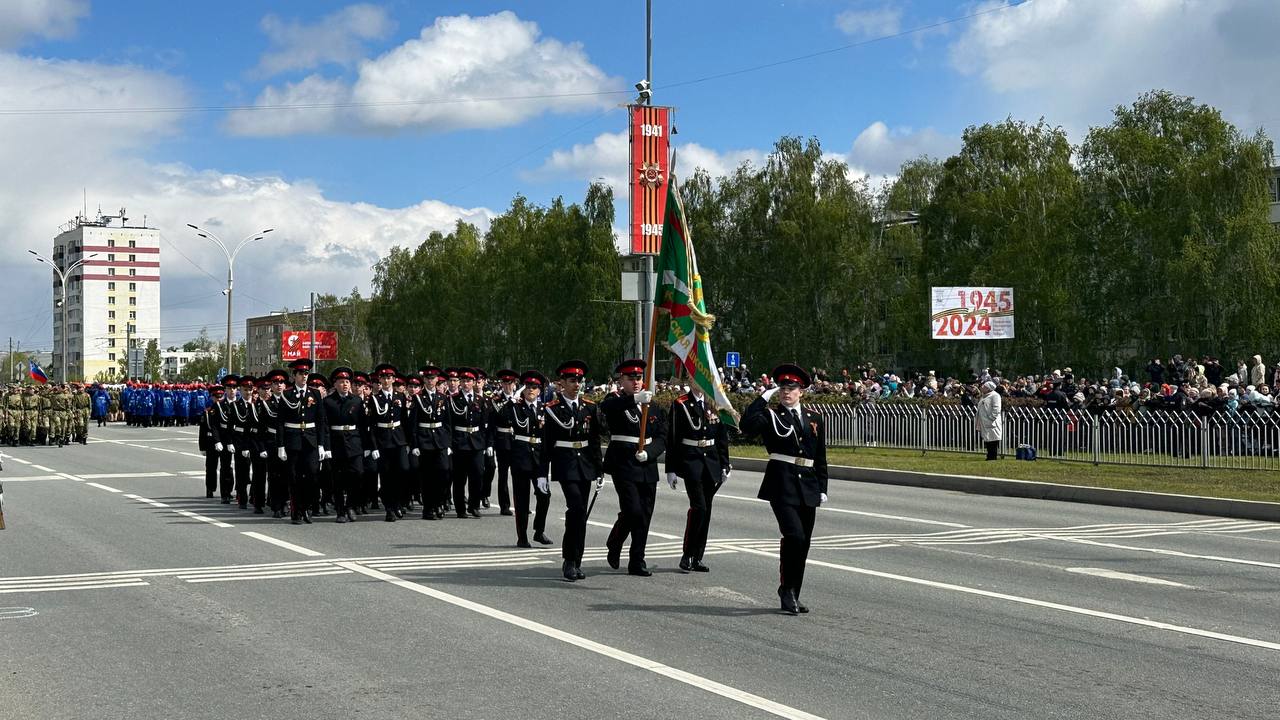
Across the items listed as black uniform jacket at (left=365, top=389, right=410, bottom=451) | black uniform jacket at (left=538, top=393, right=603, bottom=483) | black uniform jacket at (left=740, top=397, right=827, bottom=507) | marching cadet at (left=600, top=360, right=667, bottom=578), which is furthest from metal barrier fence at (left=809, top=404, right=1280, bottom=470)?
black uniform jacket at (left=740, top=397, right=827, bottom=507)

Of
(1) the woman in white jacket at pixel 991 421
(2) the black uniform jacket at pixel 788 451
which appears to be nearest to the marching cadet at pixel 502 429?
(2) the black uniform jacket at pixel 788 451

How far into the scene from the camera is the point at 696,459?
1159 cm

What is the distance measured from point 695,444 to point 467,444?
542 centimetres

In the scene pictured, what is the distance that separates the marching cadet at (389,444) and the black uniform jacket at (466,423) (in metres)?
0.71

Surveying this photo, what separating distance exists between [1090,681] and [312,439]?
1124 cm

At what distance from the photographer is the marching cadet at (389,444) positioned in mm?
16572

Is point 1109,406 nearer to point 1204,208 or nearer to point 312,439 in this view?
point 312,439

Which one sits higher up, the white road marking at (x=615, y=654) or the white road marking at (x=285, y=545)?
the white road marking at (x=285, y=545)

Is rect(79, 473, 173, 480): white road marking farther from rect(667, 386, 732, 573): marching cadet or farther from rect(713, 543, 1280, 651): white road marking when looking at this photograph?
rect(713, 543, 1280, 651): white road marking

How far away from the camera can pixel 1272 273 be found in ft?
165

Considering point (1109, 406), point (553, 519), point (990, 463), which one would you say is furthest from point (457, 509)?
point (1109, 406)

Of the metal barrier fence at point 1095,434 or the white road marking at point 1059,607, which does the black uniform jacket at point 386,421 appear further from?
the metal barrier fence at point 1095,434

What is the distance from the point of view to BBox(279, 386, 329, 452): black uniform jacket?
643 inches

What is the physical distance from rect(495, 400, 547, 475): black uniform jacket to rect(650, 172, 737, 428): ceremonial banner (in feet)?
7.23
